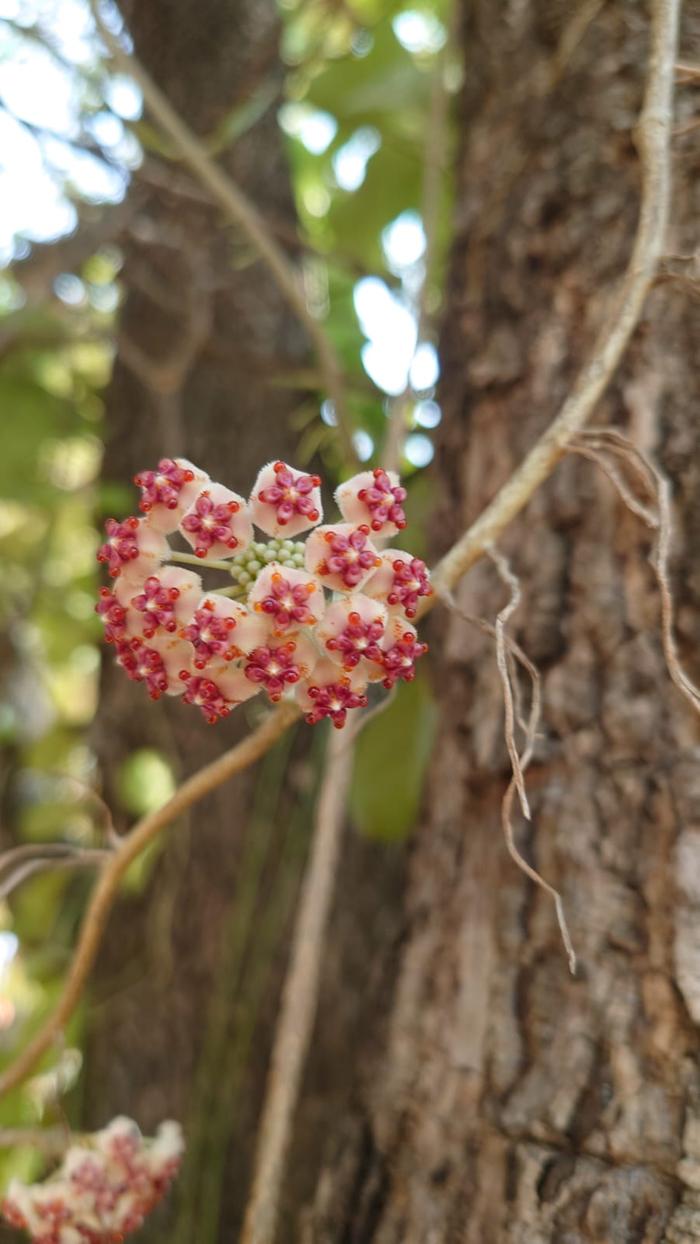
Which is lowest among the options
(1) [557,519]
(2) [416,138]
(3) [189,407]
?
(1) [557,519]

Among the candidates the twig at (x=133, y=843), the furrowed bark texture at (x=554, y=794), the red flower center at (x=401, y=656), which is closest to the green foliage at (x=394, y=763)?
the furrowed bark texture at (x=554, y=794)

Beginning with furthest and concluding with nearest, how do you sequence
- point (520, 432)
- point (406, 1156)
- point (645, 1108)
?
point (520, 432) < point (406, 1156) < point (645, 1108)

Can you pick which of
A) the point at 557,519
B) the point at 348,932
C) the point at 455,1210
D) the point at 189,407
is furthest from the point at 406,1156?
the point at 189,407

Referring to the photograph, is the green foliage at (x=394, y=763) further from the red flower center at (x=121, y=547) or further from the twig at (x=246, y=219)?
the red flower center at (x=121, y=547)

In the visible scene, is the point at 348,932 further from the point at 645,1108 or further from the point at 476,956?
the point at 645,1108

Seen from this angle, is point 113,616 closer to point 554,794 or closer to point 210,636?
point 210,636

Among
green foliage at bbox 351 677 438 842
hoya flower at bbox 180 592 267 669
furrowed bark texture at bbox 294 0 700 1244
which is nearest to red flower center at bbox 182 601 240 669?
hoya flower at bbox 180 592 267 669
